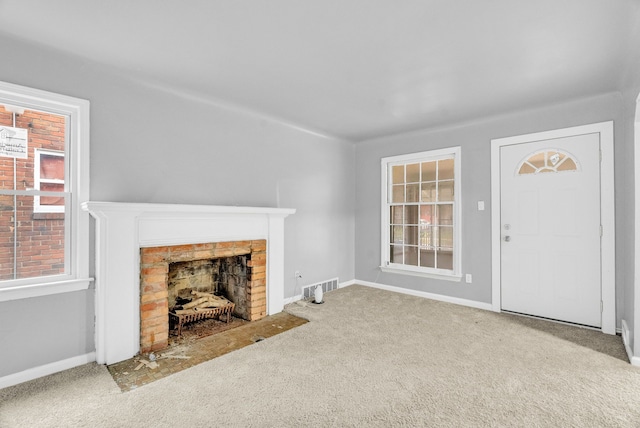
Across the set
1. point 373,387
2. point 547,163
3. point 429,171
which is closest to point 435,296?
point 429,171

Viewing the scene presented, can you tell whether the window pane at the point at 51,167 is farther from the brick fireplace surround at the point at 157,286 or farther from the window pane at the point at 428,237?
the window pane at the point at 428,237

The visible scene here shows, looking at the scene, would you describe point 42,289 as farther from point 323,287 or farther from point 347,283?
point 347,283

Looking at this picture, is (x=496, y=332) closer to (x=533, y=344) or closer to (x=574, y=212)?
(x=533, y=344)

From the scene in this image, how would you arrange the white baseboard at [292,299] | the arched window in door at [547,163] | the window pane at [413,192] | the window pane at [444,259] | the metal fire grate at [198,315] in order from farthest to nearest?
1. the window pane at [444,259]
2. the window pane at [413,192]
3. the white baseboard at [292,299]
4. the arched window in door at [547,163]
5. the metal fire grate at [198,315]

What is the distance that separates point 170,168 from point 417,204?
3371 millimetres

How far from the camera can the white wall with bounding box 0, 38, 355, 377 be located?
2.33m

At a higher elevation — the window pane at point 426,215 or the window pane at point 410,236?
the window pane at point 426,215

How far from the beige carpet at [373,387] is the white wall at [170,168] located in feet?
1.36

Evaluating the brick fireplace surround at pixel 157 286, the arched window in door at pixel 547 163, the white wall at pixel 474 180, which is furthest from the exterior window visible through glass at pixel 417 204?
the brick fireplace surround at pixel 157 286

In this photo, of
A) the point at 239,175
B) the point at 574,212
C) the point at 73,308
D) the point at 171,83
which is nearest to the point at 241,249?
the point at 239,175

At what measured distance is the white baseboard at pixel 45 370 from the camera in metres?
2.21

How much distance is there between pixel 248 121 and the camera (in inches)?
148

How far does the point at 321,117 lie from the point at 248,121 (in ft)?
3.00

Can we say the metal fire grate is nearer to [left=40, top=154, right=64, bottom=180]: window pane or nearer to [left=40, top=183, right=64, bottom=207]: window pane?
[left=40, top=183, right=64, bottom=207]: window pane
